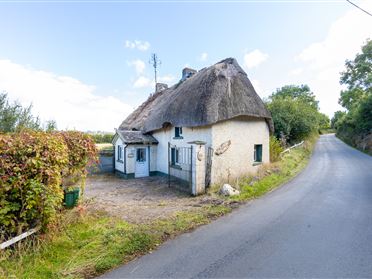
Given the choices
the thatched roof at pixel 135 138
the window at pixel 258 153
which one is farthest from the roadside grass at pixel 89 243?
the thatched roof at pixel 135 138

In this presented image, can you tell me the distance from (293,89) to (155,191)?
5150 centimetres

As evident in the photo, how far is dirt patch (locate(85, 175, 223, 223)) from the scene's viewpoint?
7.02 meters

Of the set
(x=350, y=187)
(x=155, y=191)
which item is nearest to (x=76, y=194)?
(x=155, y=191)

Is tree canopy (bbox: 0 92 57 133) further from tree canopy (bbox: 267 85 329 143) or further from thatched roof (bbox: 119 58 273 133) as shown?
tree canopy (bbox: 267 85 329 143)

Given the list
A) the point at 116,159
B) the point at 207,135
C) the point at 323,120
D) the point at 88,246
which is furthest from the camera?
the point at 323,120

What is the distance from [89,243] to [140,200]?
4.10 m

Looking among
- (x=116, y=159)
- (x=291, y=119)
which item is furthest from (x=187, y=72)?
(x=291, y=119)

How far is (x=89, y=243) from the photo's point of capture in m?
4.82

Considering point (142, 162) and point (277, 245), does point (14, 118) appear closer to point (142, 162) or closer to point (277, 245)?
point (142, 162)

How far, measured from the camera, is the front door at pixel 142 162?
14.5m

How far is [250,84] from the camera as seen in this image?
13.5m

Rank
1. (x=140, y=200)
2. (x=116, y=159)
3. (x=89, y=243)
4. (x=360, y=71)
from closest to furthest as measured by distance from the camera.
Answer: (x=89, y=243) < (x=140, y=200) < (x=116, y=159) < (x=360, y=71)

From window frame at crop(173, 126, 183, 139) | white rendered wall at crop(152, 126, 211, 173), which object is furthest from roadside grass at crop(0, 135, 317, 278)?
window frame at crop(173, 126, 183, 139)

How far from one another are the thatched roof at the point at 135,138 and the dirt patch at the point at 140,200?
9.45ft
